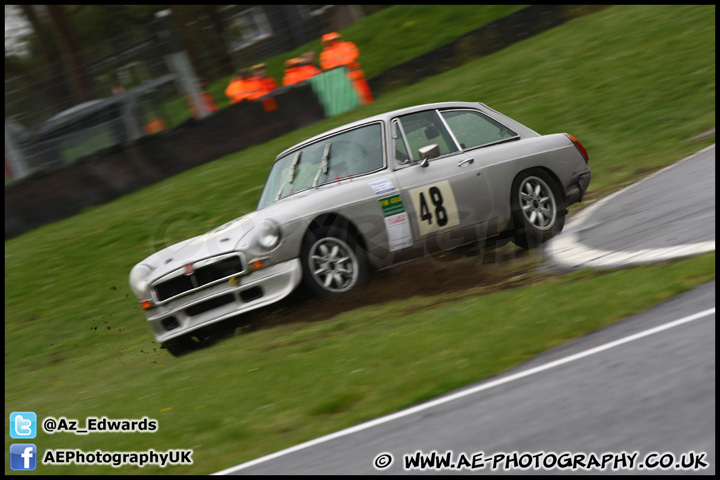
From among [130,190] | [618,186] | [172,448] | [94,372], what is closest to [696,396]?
[172,448]

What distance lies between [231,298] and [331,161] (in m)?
1.70

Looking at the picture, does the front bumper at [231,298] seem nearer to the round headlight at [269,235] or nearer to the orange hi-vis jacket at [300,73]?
the round headlight at [269,235]

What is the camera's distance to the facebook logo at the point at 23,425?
6.62 meters

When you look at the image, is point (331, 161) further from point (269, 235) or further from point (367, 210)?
point (269, 235)

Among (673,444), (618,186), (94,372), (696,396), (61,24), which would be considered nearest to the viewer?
(673,444)

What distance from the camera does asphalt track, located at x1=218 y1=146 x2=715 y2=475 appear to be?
3.75 m

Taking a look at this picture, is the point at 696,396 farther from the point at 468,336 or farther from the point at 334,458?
the point at 468,336

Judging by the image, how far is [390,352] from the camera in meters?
6.17

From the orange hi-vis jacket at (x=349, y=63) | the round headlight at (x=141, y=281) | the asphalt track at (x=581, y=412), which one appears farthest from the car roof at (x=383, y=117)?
the orange hi-vis jacket at (x=349, y=63)

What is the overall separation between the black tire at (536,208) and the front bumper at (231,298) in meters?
2.49

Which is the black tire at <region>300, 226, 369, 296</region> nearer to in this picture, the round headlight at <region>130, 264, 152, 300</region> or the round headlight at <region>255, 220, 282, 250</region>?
the round headlight at <region>255, 220, 282, 250</region>

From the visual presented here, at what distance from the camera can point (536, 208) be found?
894cm

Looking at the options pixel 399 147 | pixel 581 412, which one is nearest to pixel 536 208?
pixel 399 147

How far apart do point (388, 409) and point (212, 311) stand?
290cm
